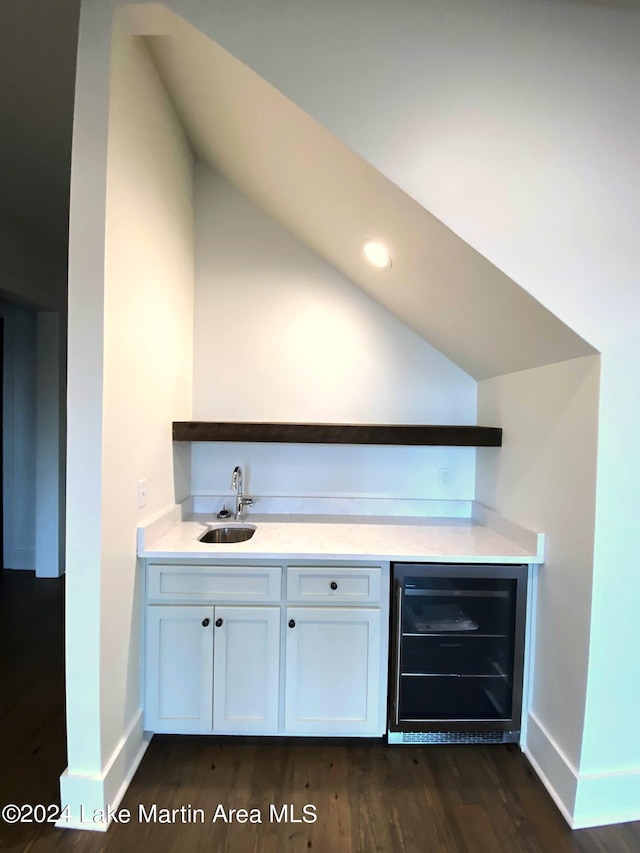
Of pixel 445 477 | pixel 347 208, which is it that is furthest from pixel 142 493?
pixel 445 477

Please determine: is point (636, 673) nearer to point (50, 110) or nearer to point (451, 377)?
point (451, 377)

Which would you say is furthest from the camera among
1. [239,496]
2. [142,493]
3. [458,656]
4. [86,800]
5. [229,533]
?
[239,496]

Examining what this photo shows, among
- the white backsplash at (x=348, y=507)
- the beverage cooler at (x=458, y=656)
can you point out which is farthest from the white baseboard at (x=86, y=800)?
the white backsplash at (x=348, y=507)

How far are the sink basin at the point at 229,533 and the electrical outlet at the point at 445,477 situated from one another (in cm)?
113

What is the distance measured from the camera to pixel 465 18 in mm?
1407

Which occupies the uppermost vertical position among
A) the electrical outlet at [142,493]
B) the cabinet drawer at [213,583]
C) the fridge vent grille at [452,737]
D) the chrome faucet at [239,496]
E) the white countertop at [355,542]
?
the electrical outlet at [142,493]

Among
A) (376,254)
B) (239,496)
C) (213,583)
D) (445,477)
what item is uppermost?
(376,254)

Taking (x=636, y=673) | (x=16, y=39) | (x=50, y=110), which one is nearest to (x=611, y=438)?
(x=636, y=673)

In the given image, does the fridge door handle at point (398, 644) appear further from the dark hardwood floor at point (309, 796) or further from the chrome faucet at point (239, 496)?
the chrome faucet at point (239, 496)

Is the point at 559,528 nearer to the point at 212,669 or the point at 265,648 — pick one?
the point at 265,648

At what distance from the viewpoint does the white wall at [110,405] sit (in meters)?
1.39

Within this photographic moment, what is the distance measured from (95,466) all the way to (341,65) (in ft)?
5.21

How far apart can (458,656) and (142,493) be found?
1.57 meters

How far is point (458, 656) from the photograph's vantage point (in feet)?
6.15
